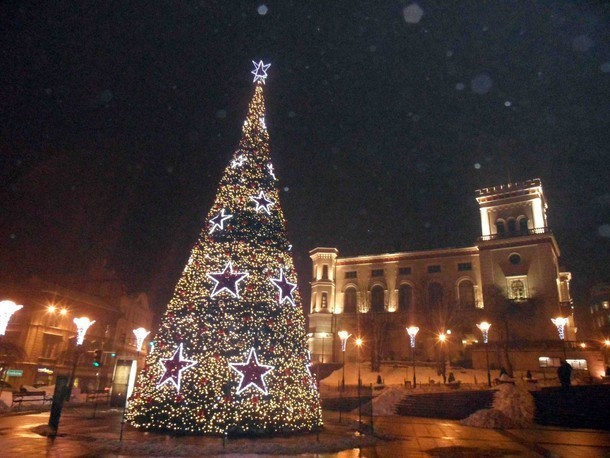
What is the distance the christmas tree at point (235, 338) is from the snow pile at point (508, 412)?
8.91m

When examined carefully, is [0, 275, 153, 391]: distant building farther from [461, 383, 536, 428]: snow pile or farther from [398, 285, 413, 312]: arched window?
[398, 285, 413, 312]: arched window

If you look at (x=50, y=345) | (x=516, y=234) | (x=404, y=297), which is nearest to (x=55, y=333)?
(x=50, y=345)

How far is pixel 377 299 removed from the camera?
58.6 meters

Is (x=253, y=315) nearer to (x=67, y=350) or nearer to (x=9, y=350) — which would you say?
(x=9, y=350)

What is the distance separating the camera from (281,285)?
42.4 ft

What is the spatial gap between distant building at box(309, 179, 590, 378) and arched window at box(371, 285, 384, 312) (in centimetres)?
14

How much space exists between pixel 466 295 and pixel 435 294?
3.85m

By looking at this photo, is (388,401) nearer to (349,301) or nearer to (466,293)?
(466,293)

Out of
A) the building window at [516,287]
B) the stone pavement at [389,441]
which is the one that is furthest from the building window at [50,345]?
the building window at [516,287]

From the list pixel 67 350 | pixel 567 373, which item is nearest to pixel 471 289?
pixel 567 373

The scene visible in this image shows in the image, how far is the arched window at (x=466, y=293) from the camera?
52.3m

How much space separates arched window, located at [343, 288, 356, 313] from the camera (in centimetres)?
5912

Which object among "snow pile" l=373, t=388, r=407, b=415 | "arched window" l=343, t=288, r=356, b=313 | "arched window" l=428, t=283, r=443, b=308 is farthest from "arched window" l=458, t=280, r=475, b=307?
"snow pile" l=373, t=388, r=407, b=415

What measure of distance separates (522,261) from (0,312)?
163ft
